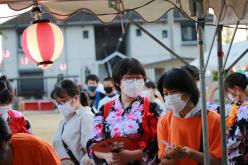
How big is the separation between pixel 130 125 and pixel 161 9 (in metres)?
1.52

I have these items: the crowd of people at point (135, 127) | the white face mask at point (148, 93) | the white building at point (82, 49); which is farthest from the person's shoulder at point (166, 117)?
the white building at point (82, 49)

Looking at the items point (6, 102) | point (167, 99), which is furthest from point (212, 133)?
point (6, 102)

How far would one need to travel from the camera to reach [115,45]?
37531mm

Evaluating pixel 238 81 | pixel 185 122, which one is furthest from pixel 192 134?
pixel 238 81

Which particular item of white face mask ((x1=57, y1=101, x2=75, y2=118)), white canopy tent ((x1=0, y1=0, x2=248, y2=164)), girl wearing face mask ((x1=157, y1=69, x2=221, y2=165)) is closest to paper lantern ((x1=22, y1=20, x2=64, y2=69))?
white canopy tent ((x1=0, y1=0, x2=248, y2=164))

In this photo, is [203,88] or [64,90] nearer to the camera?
[203,88]

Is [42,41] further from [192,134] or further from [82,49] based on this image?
[82,49]

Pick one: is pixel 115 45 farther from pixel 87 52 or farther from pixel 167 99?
pixel 167 99

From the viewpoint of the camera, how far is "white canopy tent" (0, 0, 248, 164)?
331 centimetres

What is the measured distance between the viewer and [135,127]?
363 cm

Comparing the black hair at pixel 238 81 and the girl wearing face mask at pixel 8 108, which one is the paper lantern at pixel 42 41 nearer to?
the girl wearing face mask at pixel 8 108

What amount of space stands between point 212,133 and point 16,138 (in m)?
1.40

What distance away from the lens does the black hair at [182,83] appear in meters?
3.29

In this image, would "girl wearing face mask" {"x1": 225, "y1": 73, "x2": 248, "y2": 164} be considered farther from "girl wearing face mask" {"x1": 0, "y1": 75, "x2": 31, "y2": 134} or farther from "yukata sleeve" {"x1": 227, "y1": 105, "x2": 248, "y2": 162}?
"girl wearing face mask" {"x1": 0, "y1": 75, "x2": 31, "y2": 134}
